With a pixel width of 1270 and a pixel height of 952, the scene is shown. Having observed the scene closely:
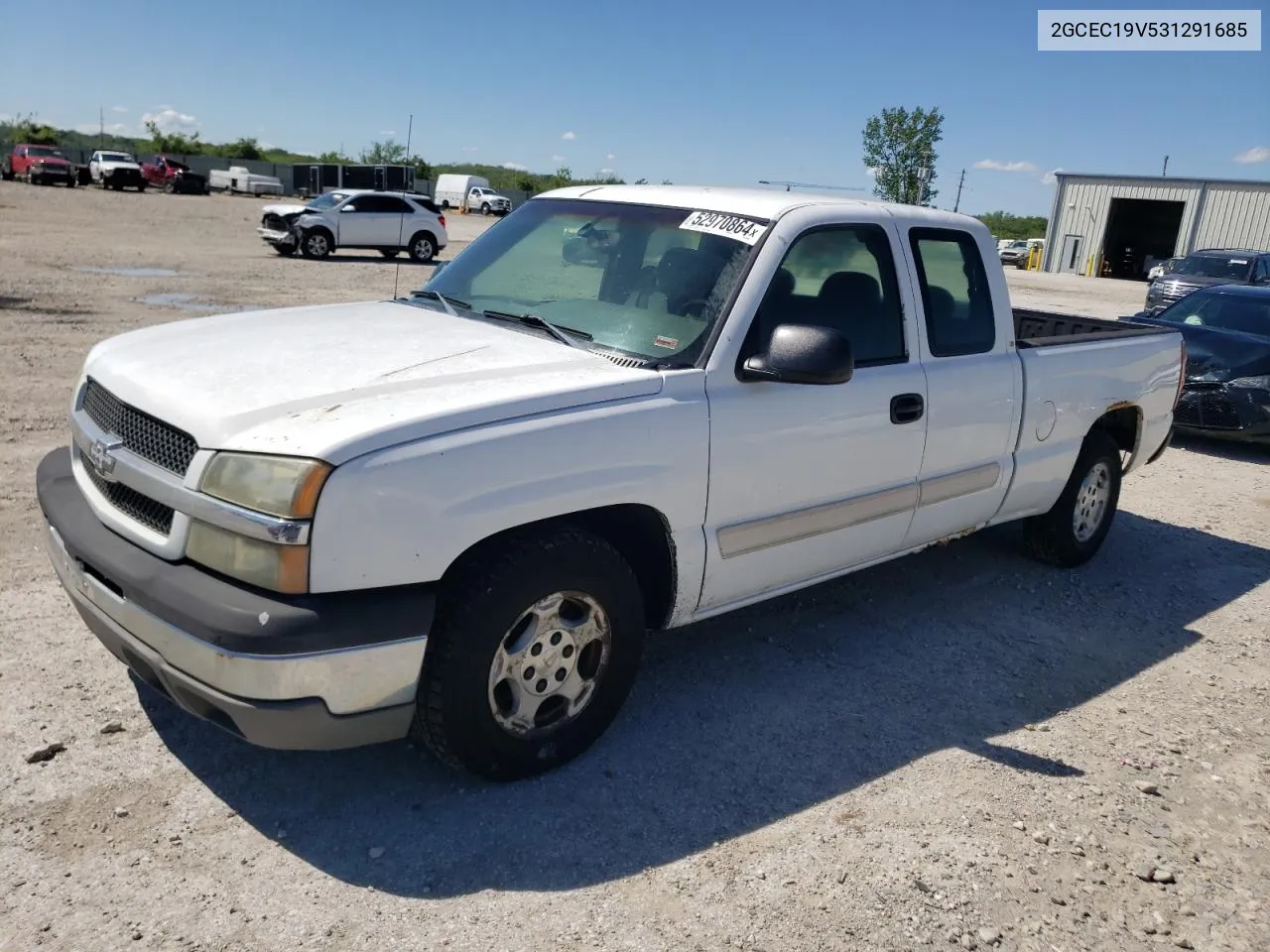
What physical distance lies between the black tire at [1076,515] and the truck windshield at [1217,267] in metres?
18.1

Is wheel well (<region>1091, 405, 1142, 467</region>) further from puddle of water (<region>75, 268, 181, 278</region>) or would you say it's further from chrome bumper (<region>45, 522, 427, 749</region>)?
puddle of water (<region>75, 268, 181, 278</region>)

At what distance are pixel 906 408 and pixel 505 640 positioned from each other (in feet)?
6.52

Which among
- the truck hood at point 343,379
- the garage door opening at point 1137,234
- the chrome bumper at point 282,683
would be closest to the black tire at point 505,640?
the chrome bumper at point 282,683

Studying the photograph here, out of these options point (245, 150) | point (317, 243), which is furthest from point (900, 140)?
point (245, 150)

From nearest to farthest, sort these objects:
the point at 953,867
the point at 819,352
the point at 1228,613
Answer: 1. the point at 953,867
2. the point at 819,352
3. the point at 1228,613

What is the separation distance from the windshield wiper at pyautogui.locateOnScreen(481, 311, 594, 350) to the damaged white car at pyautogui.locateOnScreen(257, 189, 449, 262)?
20.5 m

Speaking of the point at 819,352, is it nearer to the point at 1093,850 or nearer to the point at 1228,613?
the point at 1093,850

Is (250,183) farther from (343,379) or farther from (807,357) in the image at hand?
(807,357)

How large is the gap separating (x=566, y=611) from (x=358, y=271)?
1920cm

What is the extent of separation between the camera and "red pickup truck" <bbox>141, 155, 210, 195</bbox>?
172ft

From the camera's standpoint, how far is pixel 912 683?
432cm

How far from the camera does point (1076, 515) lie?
18.8 feet

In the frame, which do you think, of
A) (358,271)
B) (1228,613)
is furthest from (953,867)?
(358,271)

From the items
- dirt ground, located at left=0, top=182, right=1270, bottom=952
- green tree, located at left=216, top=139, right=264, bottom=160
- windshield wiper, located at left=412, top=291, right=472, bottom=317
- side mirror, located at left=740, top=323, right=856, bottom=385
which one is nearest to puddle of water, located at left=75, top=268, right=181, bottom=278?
dirt ground, located at left=0, top=182, right=1270, bottom=952
